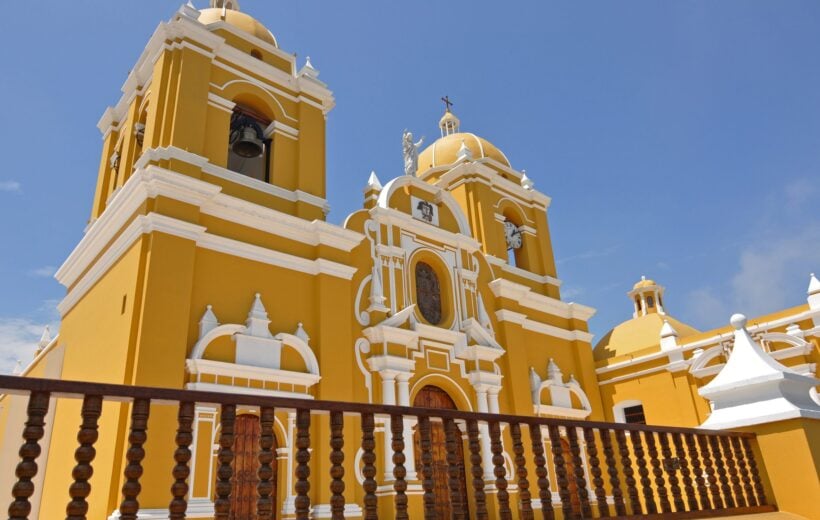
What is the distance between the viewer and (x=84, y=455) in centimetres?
236

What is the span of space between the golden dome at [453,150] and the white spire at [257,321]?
8623mm

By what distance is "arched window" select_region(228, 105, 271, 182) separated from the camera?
10547 millimetres

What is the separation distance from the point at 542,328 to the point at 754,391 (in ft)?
32.4

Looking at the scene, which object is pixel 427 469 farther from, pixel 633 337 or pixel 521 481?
pixel 633 337

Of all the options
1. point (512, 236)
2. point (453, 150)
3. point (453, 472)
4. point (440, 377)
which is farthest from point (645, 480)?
point (453, 150)

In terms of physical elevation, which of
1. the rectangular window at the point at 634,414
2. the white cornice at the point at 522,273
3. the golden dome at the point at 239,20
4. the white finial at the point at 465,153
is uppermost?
the golden dome at the point at 239,20

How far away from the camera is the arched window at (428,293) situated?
12.1 meters

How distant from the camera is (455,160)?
16.3 meters

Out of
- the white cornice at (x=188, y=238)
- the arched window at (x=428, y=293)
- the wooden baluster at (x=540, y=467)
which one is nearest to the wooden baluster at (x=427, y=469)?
the wooden baluster at (x=540, y=467)

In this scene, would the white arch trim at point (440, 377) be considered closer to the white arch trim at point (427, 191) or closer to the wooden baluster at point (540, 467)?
the white arch trim at point (427, 191)

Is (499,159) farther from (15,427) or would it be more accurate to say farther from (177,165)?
(15,427)

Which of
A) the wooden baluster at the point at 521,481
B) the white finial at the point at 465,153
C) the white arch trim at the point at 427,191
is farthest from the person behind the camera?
the white finial at the point at 465,153

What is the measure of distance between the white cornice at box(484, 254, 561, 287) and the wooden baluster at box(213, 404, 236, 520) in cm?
1153

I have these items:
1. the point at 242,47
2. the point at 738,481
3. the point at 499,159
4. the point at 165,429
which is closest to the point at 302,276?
the point at 165,429
